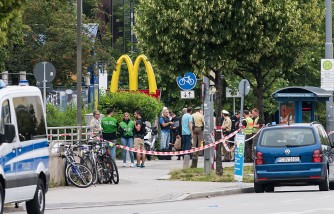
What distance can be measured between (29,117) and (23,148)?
0.81m

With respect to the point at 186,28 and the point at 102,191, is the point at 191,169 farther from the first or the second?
the point at 102,191

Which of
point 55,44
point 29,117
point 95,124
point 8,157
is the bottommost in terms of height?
point 95,124

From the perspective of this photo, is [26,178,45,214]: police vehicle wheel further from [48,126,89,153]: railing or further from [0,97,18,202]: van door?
[48,126,89,153]: railing

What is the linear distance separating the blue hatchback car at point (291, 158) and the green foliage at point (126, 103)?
55.2ft

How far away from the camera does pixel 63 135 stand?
31609mm

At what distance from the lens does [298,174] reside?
2688 centimetres

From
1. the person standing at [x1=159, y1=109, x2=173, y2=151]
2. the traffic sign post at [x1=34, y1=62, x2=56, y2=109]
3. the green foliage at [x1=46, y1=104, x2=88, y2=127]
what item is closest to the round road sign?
the traffic sign post at [x1=34, y1=62, x2=56, y2=109]

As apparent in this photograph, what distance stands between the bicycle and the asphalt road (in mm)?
3581

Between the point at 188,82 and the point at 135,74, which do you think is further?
the point at 135,74

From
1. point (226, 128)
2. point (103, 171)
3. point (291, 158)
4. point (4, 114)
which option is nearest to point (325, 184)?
point (291, 158)

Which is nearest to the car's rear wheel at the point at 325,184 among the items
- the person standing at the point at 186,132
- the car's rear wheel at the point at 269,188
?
the car's rear wheel at the point at 269,188

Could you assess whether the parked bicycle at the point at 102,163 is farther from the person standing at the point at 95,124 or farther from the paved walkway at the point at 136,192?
the person standing at the point at 95,124

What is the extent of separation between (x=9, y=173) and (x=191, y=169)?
16.1 metres

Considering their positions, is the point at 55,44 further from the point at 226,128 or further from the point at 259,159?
the point at 259,159
